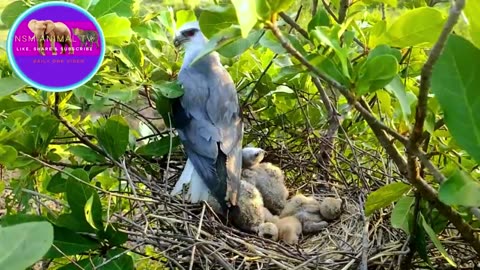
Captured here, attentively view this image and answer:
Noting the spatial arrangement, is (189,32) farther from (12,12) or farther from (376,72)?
(376,72)

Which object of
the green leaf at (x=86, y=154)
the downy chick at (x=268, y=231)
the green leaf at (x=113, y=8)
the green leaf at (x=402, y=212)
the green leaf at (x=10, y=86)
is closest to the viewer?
the green leaf at (x=402, y=212)

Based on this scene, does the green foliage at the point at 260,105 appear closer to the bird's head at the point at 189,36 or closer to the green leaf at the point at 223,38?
the green leaf at the point at 223,38

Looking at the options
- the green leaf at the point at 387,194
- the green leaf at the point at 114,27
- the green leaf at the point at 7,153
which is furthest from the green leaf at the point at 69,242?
the green leaf at the point at 387,194

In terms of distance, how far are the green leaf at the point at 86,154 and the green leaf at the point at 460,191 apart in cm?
64

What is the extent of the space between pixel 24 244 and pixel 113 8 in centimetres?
60

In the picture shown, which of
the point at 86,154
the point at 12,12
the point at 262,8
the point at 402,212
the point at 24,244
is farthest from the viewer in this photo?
the point at 86,154

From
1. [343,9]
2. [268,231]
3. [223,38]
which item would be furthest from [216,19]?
[268,231]

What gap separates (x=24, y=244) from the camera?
0.40 m

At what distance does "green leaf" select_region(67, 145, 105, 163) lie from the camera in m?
1.06

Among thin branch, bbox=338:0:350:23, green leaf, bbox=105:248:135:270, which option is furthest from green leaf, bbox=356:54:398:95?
green leaf, bbox=105:248:135:270

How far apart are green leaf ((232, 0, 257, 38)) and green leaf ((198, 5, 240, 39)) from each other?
104 millimetres

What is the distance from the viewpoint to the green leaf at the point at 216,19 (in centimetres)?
57

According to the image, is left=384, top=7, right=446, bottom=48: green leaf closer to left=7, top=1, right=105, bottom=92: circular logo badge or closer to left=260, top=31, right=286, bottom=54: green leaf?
left=260, top=31, right=286, bottom=54: green leaf

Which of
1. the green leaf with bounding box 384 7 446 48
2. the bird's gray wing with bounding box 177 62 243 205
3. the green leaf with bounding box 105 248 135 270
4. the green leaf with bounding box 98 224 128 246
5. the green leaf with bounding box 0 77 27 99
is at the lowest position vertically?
the bird's gray wing with bounding box 177 62 243 205
